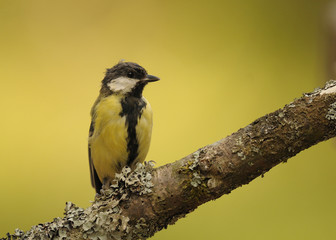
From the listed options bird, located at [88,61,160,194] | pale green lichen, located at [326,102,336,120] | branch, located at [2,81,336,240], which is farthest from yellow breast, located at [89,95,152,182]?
pale green lichen, located at [326,102,336,120]

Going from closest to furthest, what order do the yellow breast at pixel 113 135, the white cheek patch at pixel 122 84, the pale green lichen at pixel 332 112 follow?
the pale green lichen at pixel 332 112 → the yellow breast at pixel 113 135 → the white cheek patch at pixel 122 84

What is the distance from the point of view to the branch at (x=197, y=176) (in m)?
1.18

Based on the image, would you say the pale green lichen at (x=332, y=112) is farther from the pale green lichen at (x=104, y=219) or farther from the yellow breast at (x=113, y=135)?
the yellow breast at (x=113, y=135)

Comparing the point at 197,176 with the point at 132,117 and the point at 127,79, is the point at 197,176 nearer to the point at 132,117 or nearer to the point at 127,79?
the point at 132,117

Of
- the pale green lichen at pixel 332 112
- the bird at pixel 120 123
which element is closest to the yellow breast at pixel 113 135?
the bird at pixel 120 123

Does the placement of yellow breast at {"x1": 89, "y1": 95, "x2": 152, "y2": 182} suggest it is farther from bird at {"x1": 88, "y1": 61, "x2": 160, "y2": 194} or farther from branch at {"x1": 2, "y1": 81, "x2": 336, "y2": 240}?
branch at {"x1": 2, "y1": 81, "x2": 336, "y2": 240}

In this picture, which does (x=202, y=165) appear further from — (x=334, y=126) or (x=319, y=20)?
(x=319, y=20)

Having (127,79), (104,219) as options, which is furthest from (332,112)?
(127,79)

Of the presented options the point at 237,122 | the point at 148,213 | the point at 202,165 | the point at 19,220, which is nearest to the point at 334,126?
the point at 202,165

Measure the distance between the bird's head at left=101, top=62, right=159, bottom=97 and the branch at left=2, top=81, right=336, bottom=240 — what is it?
0.69 m

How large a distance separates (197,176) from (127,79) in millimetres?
917

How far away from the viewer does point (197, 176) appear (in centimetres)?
125

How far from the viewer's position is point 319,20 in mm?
2205

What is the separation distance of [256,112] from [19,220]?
1.35 metres
